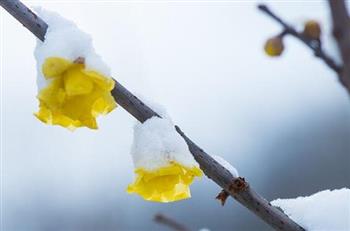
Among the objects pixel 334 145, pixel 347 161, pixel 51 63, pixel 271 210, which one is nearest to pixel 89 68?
pixel 51 63

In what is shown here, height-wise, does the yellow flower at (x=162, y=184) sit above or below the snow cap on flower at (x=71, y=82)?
below

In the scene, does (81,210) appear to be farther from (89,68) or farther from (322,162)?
(89,68)

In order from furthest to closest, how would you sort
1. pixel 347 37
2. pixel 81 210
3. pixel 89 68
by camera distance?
1. pixel 81 210
2. pixel 89 68
3. pixel 347 37

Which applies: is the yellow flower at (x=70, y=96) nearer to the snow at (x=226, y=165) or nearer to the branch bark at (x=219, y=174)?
the branch bark at (x=219, y=174)

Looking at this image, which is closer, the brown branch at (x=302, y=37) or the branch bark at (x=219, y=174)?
the brown branch at (x=302, y=37)

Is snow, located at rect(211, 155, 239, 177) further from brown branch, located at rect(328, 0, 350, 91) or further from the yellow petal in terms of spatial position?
brown branch, located at rect(328, 0, 350, 91)

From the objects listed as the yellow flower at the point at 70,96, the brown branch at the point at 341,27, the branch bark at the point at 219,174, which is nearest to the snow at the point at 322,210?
the branch bark at the point at 219,174
